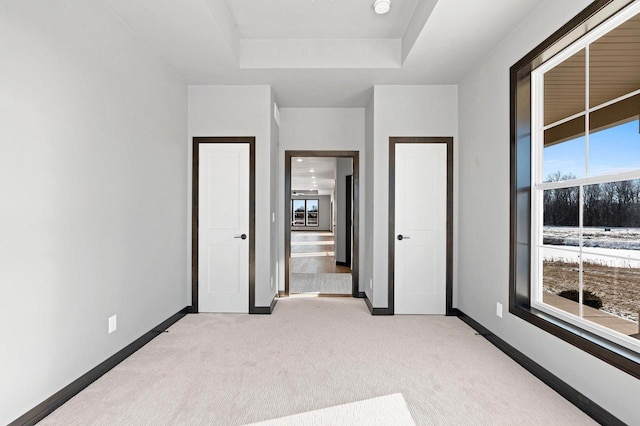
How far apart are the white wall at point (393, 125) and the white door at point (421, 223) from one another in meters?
0.14

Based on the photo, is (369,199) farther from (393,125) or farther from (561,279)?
(561,279)

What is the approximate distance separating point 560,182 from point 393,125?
6.47 feet

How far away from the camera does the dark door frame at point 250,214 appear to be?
4059mm

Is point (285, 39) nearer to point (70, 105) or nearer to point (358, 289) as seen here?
point (70, 105)

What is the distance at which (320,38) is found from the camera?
11.6ft

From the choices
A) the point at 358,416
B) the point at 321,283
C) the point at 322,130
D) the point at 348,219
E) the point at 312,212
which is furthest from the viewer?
the point at 312,212

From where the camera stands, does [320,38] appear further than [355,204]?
No

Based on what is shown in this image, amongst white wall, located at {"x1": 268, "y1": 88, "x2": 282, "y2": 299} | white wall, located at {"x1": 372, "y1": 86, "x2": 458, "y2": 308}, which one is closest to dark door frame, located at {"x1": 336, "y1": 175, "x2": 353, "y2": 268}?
white wall, located at {"x1": 268, "y1": 88, "x2": 282, "y2": 299}

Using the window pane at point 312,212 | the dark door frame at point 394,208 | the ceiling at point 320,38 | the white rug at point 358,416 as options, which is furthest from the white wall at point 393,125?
the window pane at point 312,212

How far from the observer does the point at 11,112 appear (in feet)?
5.87

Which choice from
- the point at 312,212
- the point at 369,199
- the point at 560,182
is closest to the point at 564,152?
the point at 560,182

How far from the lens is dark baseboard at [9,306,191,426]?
1908mm

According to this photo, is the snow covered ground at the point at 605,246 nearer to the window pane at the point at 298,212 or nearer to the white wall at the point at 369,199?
the white wall at the point at 369,199

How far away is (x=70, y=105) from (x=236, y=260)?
Answer: 2353 millimetres
